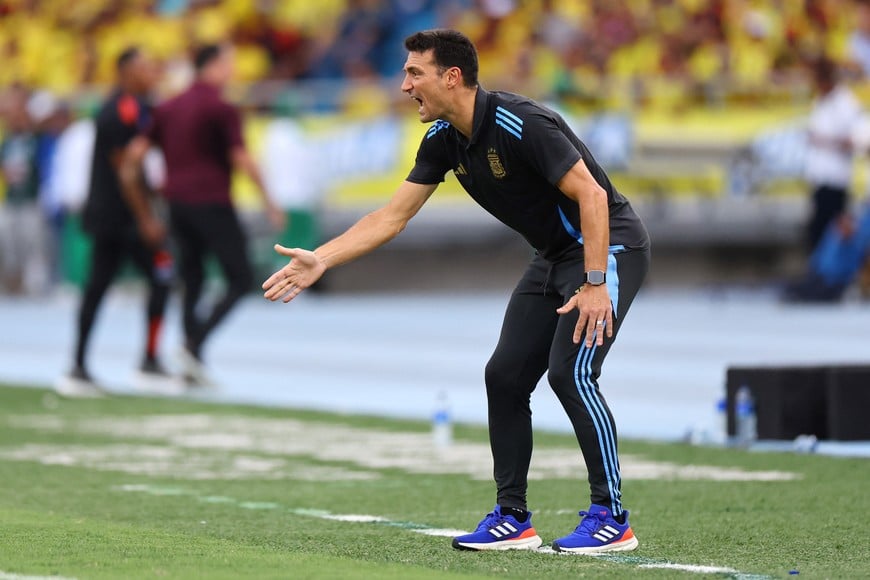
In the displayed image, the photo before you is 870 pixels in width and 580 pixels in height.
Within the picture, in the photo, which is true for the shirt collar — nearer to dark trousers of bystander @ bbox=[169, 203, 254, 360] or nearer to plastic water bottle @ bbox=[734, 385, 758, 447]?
plastic water bottle @ bbox=[734, 385, 758, 447]

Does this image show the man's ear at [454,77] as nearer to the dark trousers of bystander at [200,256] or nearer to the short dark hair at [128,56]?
the dark trousers of bystander at [200,256]

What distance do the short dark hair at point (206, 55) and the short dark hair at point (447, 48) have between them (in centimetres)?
747

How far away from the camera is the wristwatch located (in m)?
6.20

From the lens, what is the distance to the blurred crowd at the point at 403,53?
23609 mm

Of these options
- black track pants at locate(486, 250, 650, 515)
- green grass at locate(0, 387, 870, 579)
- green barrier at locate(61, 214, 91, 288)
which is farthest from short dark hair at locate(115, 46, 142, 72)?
green barrier at locate(61, 214, 91, 288)

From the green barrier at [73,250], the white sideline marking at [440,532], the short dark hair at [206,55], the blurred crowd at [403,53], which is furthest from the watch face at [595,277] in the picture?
the green barrier at [73,250]

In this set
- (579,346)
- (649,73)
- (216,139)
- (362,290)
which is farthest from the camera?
(362,290)

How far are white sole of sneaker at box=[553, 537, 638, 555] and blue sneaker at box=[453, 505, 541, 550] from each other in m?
0.16

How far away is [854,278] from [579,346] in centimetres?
1627

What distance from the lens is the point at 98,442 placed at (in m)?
10.5

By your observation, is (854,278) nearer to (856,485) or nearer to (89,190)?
(89,190)

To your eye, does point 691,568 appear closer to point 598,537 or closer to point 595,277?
point 598,537

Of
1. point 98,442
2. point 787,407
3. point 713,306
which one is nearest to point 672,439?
point 787,407

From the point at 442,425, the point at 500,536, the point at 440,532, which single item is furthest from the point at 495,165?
the point at 442,425
